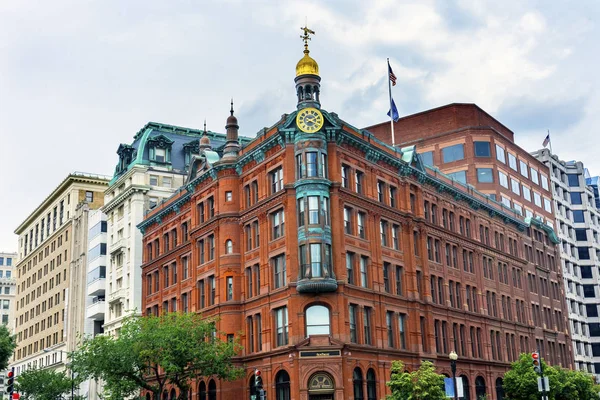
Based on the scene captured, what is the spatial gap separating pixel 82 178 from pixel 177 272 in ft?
144

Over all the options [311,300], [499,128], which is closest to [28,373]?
[311,300]

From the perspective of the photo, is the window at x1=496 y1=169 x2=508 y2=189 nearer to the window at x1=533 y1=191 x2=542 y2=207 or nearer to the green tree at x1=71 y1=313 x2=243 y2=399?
the window at x1=533 y1=191 x2=542 y2=207

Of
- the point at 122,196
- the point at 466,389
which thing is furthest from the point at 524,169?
the point at 122,196

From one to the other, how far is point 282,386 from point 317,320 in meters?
5.48

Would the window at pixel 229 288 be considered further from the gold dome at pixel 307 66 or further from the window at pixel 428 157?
the window at pixel 428 157

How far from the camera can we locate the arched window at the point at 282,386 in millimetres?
54031

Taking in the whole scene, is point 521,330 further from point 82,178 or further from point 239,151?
point 82,178

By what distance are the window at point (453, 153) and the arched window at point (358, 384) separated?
174ft

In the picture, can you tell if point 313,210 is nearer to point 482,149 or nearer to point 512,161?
point 482,149

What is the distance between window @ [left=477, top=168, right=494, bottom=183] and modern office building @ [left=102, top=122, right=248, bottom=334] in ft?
110

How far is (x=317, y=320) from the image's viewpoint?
53625mm

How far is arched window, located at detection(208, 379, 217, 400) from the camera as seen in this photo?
60.2 meters

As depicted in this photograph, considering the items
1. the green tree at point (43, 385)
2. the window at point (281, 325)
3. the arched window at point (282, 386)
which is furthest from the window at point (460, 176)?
the green tree at point (43, 385)

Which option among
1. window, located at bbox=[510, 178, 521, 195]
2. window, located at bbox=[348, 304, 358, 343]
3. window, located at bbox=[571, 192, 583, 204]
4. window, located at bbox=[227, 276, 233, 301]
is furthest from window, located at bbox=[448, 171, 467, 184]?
window, located at bbox=[348, 304, 358, 343]
